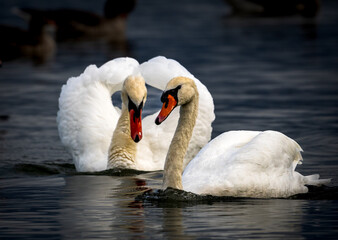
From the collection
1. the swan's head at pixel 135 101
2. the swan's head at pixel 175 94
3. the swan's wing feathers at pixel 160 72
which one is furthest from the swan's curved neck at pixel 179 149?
the swan's wing feathers at pixel 160 72

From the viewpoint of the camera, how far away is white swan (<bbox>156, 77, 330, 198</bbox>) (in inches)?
323

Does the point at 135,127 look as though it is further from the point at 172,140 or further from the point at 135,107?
the point at 172,140

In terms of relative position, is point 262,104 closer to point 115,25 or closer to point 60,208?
point 60,208

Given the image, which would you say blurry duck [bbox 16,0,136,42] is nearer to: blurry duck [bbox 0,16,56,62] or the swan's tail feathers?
blurry duck [bbox 0,16,56,62]

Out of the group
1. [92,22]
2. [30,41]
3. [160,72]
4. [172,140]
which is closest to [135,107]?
[172,140]

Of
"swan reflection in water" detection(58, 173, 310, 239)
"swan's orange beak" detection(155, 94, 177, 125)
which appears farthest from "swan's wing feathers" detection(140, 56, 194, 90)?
"swan's orange beak" detection(155, 94, 177, 125)

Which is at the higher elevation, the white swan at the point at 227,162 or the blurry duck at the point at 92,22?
the blurry duck at the point at 92,22

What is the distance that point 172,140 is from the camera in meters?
8.49

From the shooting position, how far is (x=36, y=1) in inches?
1293

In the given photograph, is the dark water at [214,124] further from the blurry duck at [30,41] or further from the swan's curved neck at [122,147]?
the blurry duck at [30,41]

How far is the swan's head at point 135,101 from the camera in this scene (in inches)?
368

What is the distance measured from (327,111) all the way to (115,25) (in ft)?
41.7

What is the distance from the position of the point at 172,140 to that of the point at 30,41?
14.2 metres

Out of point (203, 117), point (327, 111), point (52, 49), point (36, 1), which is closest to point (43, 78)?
point (52, 49)
